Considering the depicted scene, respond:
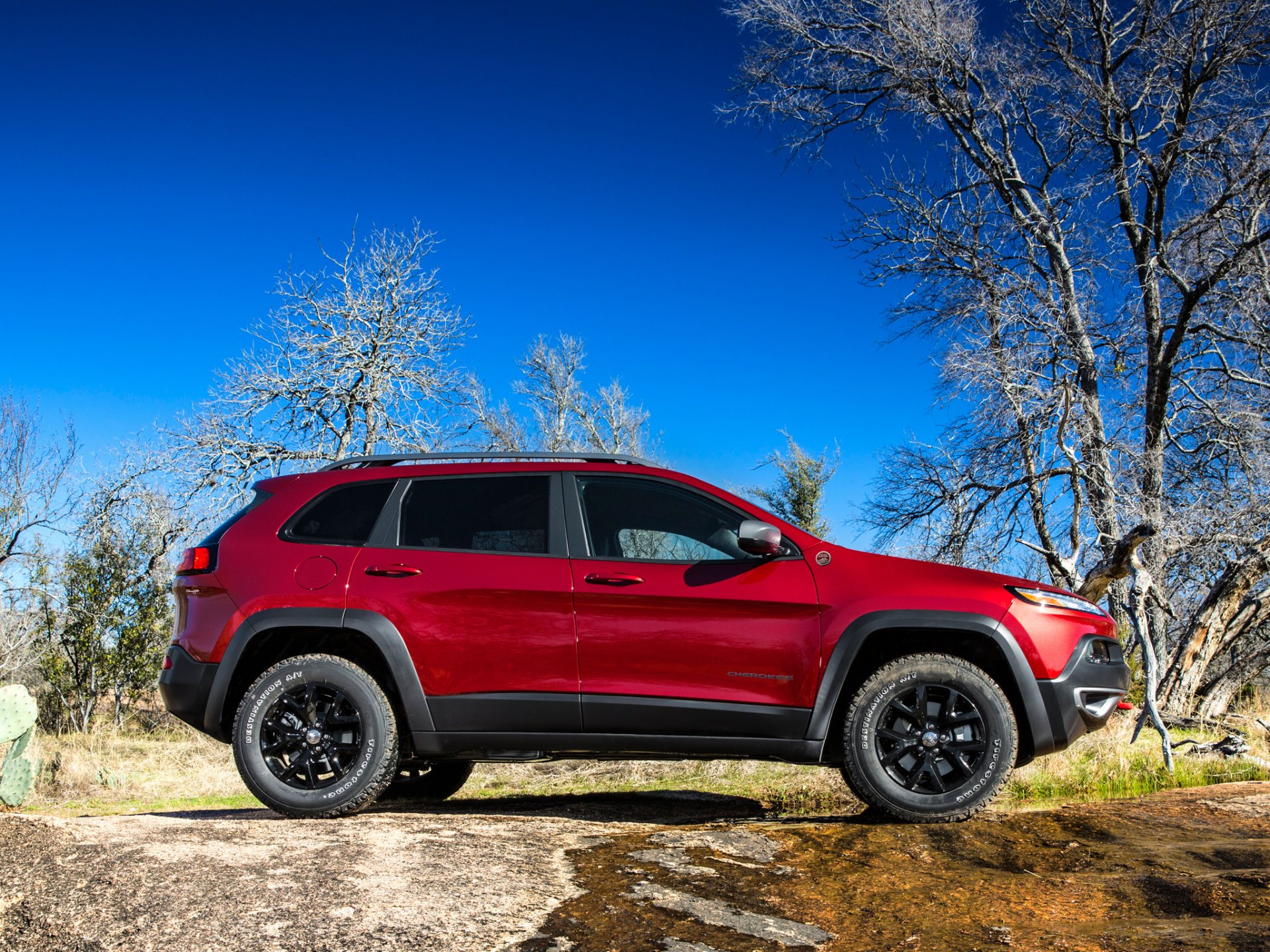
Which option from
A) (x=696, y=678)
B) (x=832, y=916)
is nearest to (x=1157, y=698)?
(x=696, y=678)

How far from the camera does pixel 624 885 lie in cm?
336

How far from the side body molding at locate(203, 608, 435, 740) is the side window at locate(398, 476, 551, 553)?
0.48 metres

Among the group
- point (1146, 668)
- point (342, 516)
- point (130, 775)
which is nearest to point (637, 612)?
point (342, 516)

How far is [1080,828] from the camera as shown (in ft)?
15.3

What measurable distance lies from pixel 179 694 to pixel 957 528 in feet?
37.6

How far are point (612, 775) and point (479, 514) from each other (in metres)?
5.60

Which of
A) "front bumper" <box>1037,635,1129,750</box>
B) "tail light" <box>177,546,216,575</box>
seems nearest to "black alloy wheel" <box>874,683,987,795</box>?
"front bumper" <box>1037,635,1129,750</box>

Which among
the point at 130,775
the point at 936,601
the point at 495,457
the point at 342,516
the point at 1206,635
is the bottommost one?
the point at 130,775

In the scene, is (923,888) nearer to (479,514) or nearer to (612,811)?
(612,811)

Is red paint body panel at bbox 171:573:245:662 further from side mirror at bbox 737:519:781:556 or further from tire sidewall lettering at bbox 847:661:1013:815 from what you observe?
tire sidewall lettering at bbox 847:661:1013:815

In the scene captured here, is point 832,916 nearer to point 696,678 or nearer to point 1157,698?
point 696,678

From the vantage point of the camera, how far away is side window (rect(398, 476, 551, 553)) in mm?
4965

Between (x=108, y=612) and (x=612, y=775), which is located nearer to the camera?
(x=612, y=775)

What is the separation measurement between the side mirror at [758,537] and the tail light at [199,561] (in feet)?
9.29
